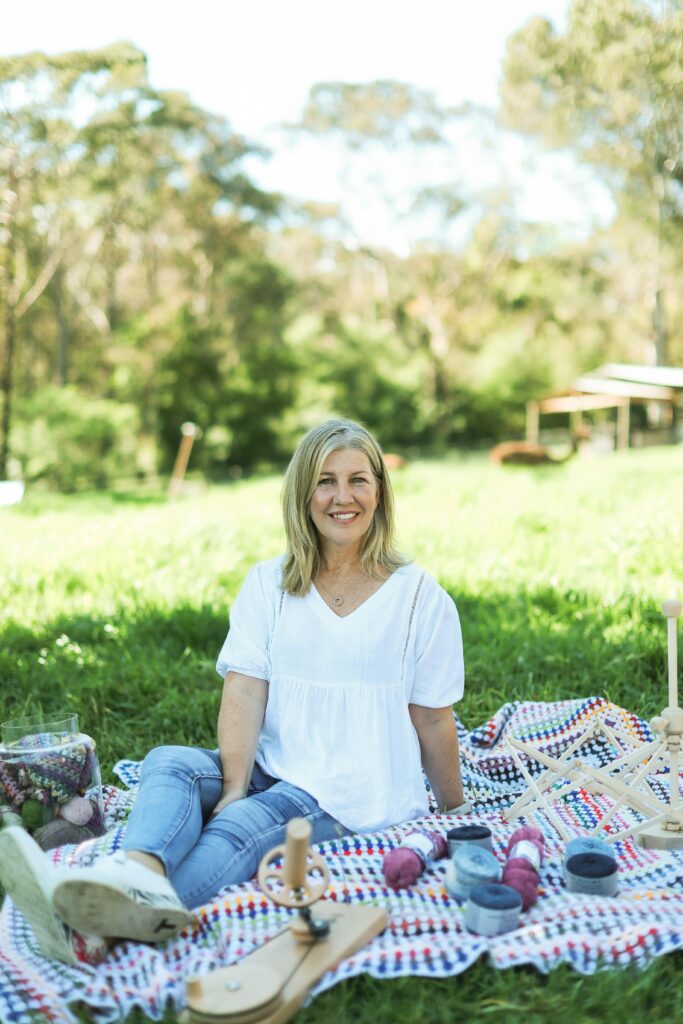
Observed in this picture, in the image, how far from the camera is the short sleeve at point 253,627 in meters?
2.95

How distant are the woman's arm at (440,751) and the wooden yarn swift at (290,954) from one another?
670 millimetres

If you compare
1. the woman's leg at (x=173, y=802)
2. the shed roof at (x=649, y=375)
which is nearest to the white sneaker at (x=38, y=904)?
the woman's leg at (x=173, y=802)

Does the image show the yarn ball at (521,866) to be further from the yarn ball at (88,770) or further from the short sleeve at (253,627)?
the yarn ball at (88,770)

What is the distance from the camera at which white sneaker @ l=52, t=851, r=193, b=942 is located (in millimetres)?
2037

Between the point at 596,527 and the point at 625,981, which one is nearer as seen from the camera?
the point at 625,981

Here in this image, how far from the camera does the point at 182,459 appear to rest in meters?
23.4

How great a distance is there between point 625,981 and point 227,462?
2456 cm

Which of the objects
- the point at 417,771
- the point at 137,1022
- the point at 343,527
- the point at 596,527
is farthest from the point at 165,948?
the point at 596,527

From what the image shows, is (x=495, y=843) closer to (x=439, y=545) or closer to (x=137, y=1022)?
(x=137, y=1022)

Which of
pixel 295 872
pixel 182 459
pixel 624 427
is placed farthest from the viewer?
pixel 624 427

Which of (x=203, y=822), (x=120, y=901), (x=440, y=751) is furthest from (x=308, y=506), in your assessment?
(x=120, y=901)

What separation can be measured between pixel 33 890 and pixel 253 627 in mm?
1027

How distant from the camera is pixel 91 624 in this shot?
5.51m

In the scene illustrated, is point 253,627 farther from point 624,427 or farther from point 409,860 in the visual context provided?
point 624,427
